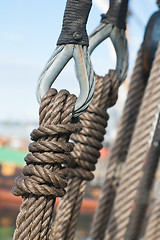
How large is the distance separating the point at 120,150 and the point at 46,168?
379 mm

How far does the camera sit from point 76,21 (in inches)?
17.5

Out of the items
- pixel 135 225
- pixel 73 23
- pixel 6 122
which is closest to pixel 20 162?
pixel 6 122

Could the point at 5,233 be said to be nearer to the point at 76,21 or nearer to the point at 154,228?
the point at 154,228

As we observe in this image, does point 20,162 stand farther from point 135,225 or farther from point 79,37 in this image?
point 79,37

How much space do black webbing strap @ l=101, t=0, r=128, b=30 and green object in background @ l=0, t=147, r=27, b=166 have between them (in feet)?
17.1

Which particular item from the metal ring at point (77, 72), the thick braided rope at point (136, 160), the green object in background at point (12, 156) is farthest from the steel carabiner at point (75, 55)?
the green object in background at point (12, 156)

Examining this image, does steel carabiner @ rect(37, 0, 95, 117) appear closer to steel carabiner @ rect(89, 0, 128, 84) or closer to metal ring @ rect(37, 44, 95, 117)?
metal ring @ rect(37, 44, 95, 117)

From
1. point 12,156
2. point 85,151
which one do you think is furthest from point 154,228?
point 12,156

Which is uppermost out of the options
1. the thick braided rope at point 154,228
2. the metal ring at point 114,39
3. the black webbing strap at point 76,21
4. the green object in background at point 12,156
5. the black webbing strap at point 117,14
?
the green object in background at point 12,156

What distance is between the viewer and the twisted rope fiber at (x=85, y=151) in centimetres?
60

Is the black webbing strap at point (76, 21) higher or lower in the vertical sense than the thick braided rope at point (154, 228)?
higher

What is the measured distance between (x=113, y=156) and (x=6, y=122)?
8385 millimetres

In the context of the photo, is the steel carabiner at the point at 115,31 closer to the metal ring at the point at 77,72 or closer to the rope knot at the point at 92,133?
the rope knot at the point at 92,133

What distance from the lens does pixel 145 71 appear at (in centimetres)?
77
